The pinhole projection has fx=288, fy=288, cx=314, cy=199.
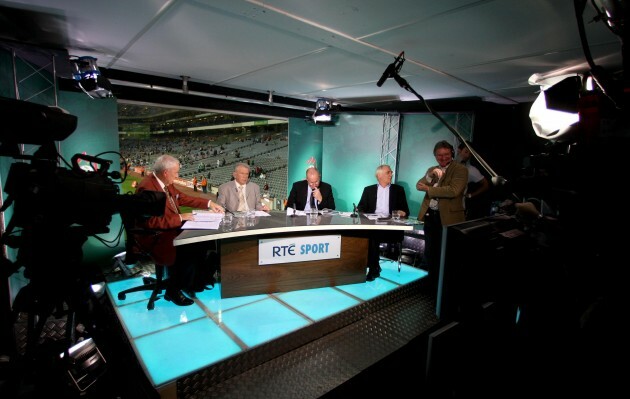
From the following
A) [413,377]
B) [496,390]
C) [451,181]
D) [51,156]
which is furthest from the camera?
[451,181]

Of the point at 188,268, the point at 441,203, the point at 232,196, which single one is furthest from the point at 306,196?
the point at 188,268

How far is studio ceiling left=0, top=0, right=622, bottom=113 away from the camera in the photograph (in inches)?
79.4

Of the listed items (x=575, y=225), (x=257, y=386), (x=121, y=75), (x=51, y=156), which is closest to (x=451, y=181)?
(x=575, y=225)

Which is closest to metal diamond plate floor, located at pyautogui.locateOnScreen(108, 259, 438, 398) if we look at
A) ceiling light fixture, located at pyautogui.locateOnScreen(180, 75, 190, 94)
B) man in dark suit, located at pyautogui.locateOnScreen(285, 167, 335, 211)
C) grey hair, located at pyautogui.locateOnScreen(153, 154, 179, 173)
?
grey hair, located at pyautogui.locateOnScreen(153, 154, 179, 173)

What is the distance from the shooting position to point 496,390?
121 centimetres

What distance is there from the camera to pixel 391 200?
14.5 feet

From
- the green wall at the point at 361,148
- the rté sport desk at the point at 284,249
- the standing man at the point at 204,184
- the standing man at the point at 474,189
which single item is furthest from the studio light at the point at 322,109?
the standing man at the point at 204,184

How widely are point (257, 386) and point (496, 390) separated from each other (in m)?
1.48

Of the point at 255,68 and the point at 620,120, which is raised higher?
the point at 255,68

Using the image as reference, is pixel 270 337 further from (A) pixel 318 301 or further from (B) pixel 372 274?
Result: (B) pixel 372 274

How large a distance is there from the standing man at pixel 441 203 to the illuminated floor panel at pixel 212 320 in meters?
0.59

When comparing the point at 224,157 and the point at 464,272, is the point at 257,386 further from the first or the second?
the point at 224,157

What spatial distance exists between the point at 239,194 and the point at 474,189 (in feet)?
11.6

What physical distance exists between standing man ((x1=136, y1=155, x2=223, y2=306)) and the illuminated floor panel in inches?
8.0
